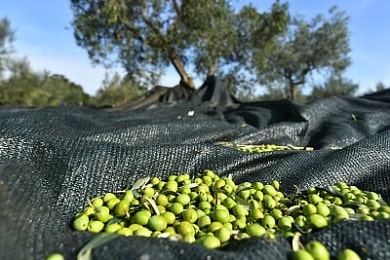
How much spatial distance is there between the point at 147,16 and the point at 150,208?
998 cm

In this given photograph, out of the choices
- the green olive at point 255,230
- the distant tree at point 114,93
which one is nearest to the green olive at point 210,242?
the green olive at point 255,230

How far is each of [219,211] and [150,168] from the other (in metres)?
0.56

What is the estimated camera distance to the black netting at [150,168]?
96 cm

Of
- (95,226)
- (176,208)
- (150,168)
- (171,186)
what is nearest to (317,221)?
(176,208)

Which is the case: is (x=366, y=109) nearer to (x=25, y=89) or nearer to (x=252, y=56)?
(x=252, y=56)

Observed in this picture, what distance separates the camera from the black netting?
96cm

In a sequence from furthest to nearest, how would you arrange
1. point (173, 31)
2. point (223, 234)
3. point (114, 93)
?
point (114, 93) < point (173, 31) < point (223, 234)

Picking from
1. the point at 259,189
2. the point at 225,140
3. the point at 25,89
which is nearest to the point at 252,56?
the point at 225,140

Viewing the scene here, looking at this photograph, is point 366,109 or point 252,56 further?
point 252,56

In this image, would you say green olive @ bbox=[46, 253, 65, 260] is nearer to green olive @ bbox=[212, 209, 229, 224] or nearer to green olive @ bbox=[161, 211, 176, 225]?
green olive @ bbox=[161, 211, 176, 225]

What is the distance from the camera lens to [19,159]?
4.62 ft

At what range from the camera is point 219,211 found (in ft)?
3.93

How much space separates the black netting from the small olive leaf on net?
2cm

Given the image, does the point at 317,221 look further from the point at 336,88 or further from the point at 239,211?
the point at 336,88
